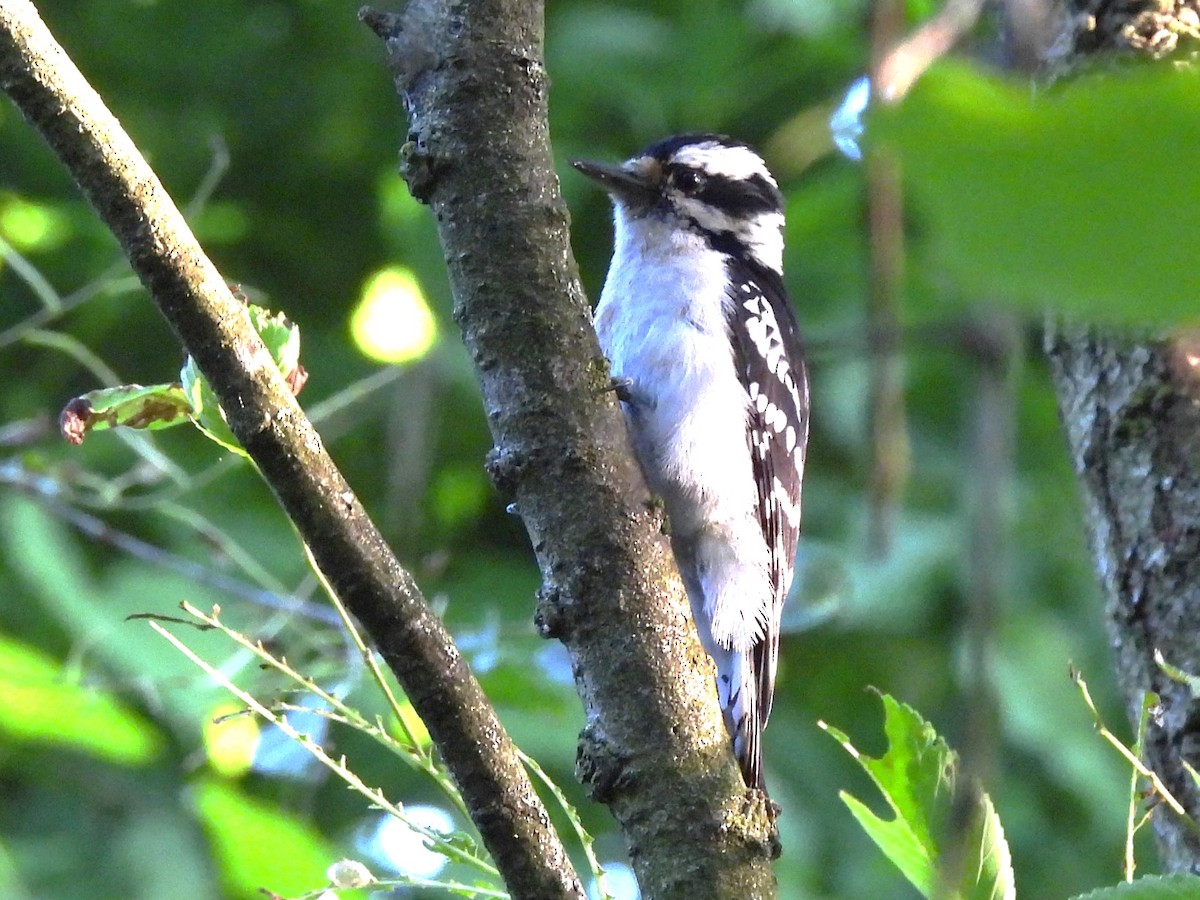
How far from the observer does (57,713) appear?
450cm

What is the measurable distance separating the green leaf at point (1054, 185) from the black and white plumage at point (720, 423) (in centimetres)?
327

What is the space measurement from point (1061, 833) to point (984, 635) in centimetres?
495

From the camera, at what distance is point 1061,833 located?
206 inches

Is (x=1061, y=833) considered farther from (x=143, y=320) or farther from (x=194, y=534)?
(x=143, y=320)

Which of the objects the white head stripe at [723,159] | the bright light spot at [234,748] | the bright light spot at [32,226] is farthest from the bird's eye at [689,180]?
the bright light spot at [32,226]

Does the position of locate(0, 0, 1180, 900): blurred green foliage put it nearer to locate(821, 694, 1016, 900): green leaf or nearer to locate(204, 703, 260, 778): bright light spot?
locate(204, 703, 260, 778): bright light spot

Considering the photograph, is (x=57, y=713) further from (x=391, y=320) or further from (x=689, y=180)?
(x=689, y=180)

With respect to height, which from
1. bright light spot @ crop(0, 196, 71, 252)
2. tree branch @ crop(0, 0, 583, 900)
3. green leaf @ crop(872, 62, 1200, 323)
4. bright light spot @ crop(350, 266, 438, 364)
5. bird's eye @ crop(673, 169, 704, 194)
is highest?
bright light spot @ crop(0, 196, 71, 252)

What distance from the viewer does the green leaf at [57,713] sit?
4332 mm

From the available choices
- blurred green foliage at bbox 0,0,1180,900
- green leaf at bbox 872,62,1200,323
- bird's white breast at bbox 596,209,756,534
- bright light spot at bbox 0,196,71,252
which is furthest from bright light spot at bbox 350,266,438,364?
green leaf at bbox 872,62,1200,323

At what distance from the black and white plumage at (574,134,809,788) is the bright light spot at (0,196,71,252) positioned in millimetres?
2419

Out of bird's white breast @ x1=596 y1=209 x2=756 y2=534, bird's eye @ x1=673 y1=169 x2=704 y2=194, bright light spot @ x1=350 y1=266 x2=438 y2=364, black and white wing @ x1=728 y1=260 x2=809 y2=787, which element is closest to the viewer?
bird's white breast @ x1=596 y1=209 x2=756 y2=534

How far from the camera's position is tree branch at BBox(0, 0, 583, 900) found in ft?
5.72

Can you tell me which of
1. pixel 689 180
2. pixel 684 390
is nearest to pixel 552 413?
pixel 684 390
